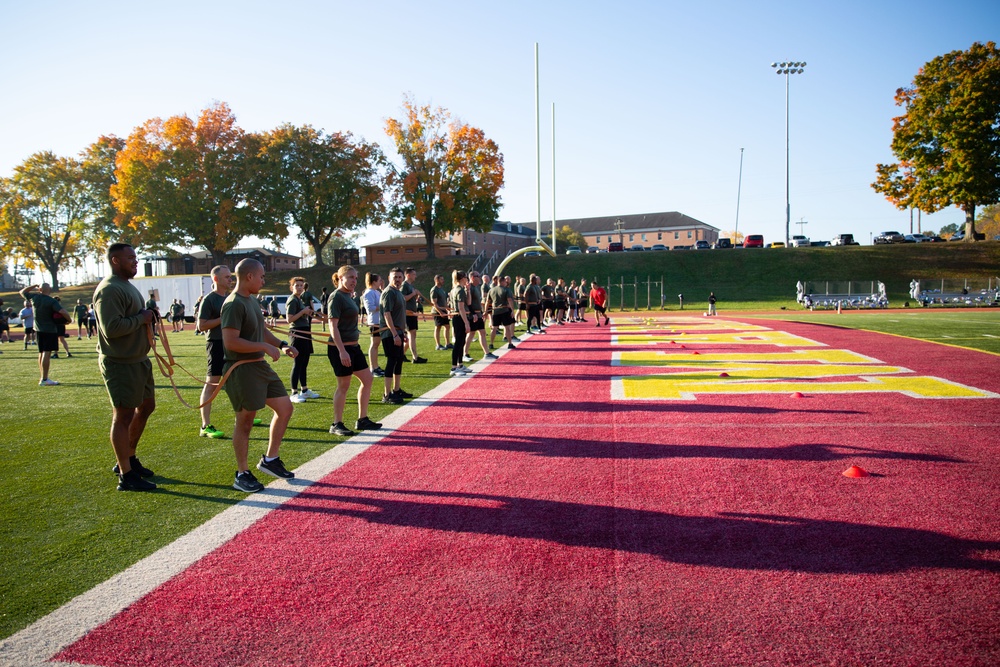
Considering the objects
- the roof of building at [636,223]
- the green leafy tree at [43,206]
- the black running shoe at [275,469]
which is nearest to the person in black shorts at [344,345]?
the black running shoe at [275,469]

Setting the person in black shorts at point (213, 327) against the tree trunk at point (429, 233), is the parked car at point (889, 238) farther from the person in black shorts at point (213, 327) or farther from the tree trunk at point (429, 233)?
the person in black shorts at point (213, 327)

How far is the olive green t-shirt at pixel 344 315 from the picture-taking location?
7.34 metres

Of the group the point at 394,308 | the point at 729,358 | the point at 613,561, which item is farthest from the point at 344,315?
the point at 729,358

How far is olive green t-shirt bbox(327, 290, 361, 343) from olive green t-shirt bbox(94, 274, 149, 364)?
210 cm

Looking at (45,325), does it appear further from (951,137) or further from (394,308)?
(951,137)

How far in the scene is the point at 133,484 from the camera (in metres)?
5.48

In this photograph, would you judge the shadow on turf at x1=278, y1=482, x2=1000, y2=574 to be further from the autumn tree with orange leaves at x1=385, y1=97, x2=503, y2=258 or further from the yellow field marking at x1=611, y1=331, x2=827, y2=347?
the autumn tree with orange leaves at x1=385, y1=97, x2=503, y2=258

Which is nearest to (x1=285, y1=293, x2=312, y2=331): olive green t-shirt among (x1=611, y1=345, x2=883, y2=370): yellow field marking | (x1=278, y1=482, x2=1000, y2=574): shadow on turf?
(x1=278, y1=482, x2=1000, y2=574): shadow on turf

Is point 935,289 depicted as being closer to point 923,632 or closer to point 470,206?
point 470,206

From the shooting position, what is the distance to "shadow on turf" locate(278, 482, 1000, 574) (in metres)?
3.90

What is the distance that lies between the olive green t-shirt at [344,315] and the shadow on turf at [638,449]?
4.05 ft

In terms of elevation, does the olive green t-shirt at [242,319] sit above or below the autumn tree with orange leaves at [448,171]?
below

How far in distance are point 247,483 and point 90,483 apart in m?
1.53

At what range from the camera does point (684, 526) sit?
4.50m
